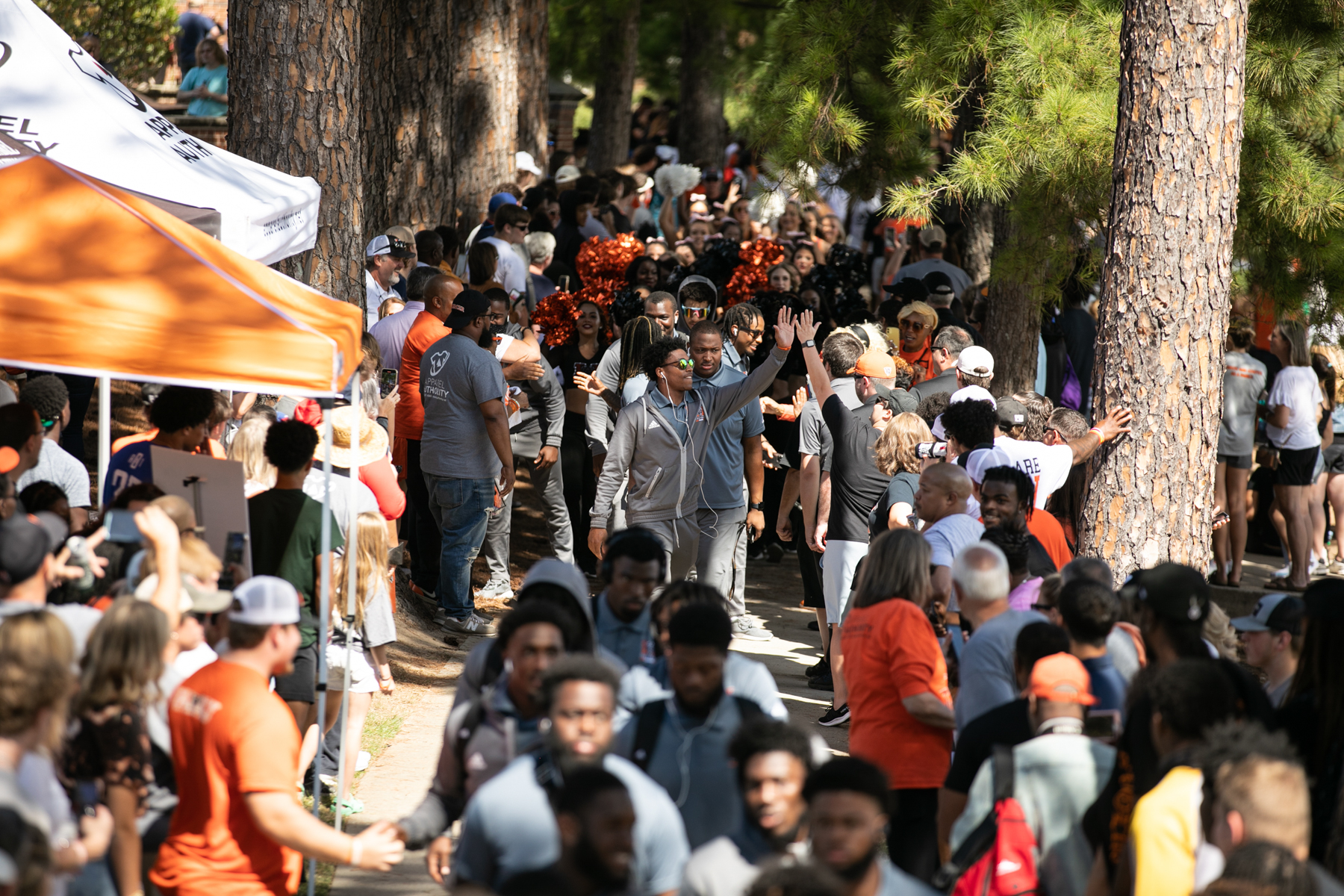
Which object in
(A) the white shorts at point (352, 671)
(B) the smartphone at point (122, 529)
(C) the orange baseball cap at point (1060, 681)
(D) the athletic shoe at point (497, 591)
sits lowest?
(A) the white shorts at point (352, 671)

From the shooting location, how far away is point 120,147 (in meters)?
6.89

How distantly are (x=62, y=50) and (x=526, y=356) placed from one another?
3.21 meters

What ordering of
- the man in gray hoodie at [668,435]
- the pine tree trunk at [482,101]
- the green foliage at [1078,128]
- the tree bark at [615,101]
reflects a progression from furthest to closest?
the tree bark at [615,101] → the pine tree trunk at [482,101] → the green foliage at [1078,128] → the man in gray hoodie at [668,435]

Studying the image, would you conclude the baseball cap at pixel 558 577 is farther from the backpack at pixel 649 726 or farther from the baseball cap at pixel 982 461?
the baseball cap at pixel 982 461

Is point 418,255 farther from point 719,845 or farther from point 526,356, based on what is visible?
point 719,845

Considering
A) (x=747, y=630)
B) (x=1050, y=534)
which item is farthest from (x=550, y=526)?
(x=1050, y=534)

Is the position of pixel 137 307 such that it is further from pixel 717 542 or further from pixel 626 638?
pixel 717 542

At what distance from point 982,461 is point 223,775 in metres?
3.65

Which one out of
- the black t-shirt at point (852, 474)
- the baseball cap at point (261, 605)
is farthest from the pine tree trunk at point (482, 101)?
the baseball cap at point (261, 605)

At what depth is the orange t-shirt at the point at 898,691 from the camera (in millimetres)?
4539

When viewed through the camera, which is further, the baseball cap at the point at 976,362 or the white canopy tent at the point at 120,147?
the baseball cap at the point at 976,362

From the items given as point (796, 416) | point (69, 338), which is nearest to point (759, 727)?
point (69, 338)

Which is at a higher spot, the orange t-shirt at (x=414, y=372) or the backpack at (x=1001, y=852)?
the orange t-shirt at (x=414, y=372)

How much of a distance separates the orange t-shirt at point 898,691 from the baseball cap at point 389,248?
6.58 m
